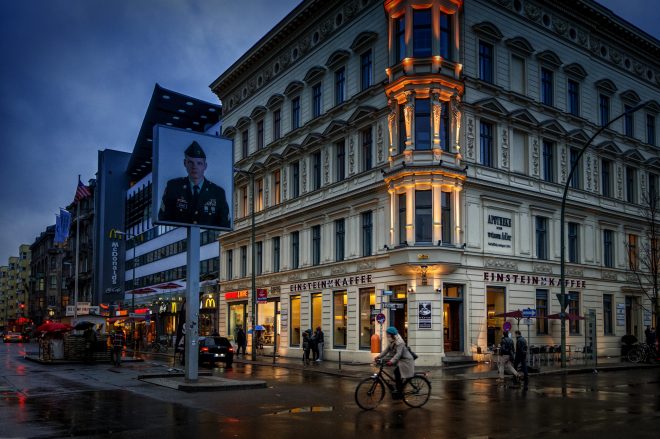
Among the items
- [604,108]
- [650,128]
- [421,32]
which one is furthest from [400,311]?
[650,128]

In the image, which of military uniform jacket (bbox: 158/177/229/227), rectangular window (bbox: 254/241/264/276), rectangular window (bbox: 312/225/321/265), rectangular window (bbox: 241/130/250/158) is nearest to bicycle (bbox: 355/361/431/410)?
military uniform jacket (bbox: 158/177/229/227)

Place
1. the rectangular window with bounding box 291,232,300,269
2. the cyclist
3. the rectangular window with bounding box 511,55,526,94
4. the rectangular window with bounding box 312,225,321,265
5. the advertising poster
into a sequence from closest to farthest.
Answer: the cyclist
the advertising poster
the rectangular window with bounding box 511,55,526,94
the rectangular window with bounding box 312,225,321,265
the rectangular window with bounding box 291,232,300,269

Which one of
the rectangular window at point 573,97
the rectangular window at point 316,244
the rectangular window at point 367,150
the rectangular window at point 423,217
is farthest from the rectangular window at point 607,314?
the rectangular window at point 316,244

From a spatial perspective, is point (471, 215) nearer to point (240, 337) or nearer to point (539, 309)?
point (539, 309)

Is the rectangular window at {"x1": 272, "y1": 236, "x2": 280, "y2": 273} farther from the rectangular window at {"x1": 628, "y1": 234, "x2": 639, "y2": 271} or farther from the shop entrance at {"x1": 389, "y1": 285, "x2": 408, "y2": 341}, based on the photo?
the rectangular window at {"x1": 628, "y1": 234, "x2": 639, "y2": 271}

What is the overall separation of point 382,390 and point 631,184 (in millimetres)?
33106

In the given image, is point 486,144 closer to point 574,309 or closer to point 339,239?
point 339,239

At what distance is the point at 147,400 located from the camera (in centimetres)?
1758

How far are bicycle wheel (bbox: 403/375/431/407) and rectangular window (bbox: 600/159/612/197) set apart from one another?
2891 centimetres

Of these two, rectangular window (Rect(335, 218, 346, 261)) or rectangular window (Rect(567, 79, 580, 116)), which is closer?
rectangular window (Rect(335, 218, 346, 261))

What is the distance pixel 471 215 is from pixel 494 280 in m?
3.49

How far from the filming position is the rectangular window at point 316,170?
4009 cm

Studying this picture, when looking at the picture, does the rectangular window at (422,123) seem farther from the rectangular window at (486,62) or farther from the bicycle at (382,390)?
the bicycle at (382,390)

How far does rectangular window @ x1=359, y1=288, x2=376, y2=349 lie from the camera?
34.7 metres
